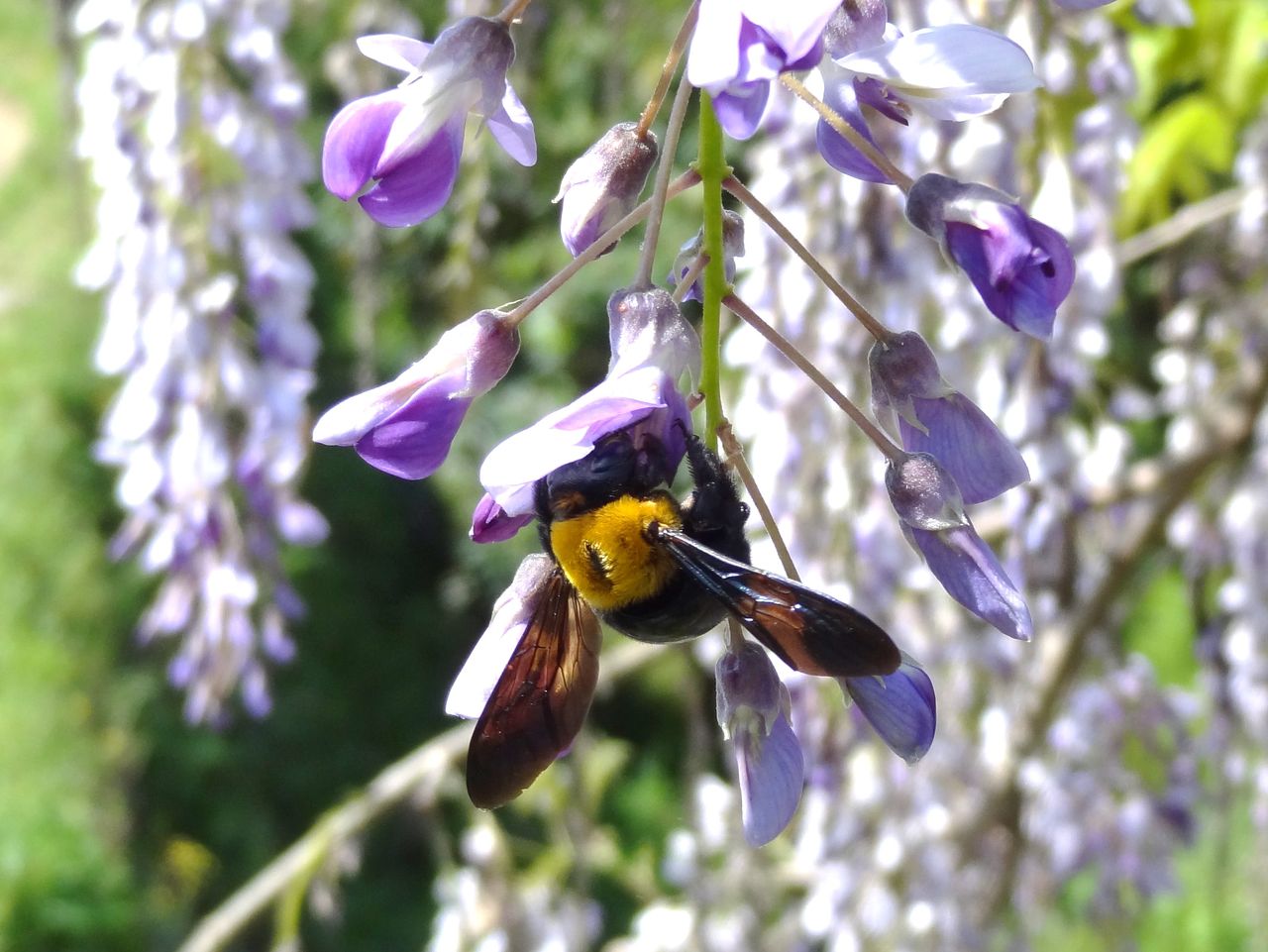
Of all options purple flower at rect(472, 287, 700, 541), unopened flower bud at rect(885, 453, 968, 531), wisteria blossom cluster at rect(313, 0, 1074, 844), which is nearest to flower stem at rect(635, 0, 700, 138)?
Answer: wisteria blossom cluster at rect(313, 0, 1074, 844)

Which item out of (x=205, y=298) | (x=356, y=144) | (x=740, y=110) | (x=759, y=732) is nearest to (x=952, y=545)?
(x=759, y=732)

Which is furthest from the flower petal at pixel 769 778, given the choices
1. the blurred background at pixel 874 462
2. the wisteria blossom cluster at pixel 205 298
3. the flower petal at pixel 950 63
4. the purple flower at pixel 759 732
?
the wisteria blossom cluster at pixel 205 298

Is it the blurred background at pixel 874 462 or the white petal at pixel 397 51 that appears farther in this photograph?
the blurred background at pixel 874 462

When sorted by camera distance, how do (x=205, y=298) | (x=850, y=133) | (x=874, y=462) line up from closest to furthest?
(x=850, y=133), (x=874, y=462), (x=205, y=298)

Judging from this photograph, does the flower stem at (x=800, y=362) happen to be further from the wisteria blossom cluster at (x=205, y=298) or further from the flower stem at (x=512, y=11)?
the wisteria blossom cluster at (x=205, y=298)

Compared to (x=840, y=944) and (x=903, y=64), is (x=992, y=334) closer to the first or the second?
(x=840, y=944)

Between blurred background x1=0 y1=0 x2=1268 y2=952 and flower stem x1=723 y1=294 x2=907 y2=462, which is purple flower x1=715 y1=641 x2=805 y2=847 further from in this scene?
blurred background x1=0 y1=0 x2=1268 y2=952

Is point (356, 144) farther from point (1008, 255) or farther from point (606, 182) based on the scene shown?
point (1008, 255)
